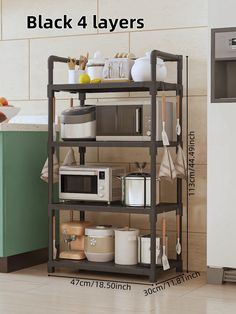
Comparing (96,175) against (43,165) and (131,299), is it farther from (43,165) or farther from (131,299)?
(131,299)

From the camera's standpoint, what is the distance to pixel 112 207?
4.55m

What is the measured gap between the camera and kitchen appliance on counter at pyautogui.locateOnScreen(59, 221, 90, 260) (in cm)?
479

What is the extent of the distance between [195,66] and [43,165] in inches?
47.3

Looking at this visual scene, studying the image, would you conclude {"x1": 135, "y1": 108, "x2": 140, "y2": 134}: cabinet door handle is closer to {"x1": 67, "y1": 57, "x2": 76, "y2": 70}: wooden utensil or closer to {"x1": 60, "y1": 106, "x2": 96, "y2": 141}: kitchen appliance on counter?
{"x1": 60, "y1": 106, "x2": 96, "y2": 141}: kitchen appliance on counter

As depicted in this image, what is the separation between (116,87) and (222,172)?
2.68 feet

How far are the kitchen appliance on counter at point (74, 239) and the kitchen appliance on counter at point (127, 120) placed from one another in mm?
591

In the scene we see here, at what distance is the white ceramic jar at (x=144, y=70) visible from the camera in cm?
448

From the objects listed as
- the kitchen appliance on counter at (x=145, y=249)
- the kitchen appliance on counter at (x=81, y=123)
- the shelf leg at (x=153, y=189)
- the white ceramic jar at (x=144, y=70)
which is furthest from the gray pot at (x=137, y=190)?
the white ceramic jar at (x=144, y=70)

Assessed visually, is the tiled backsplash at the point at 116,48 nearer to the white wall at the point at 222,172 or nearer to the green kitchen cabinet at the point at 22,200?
the green kitchen cabinet at the point at 22,200

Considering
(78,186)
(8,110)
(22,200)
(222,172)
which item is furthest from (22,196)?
(222,172)

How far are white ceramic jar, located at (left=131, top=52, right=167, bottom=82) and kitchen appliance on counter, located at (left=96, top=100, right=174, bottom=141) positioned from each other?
149 millimetres

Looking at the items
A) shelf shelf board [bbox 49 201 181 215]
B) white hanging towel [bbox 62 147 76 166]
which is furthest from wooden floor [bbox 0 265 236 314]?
white hanging towel [bbox 62 147 76 166]

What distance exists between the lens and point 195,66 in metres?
4.86

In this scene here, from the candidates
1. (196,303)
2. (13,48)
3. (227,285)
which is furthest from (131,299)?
(13,48)
